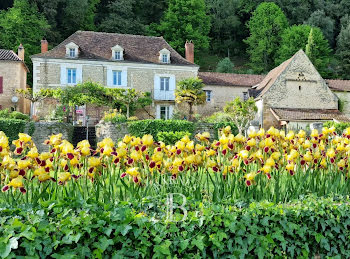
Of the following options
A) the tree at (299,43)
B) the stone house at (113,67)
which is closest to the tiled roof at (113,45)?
the stone house at (113,67)

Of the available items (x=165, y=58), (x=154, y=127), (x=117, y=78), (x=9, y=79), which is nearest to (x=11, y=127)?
(x=154, y=127)

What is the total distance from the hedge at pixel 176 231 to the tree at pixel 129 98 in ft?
68.8

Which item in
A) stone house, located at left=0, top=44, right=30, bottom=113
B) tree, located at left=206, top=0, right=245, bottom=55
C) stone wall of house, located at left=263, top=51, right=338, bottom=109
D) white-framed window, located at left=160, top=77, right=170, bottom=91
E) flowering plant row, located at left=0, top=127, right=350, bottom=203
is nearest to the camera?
flowering plant row, located at left=0, top=127, right=350, bottom=203

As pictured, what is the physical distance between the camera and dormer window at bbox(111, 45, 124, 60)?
26.8 metres

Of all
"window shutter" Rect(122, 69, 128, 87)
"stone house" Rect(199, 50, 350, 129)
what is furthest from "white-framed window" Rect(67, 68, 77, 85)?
"stone house" Rect(199, 50, 350, 129)

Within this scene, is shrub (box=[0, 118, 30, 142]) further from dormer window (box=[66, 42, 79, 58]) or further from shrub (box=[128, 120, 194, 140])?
dormer window (box=[66, 42, 79, 58])

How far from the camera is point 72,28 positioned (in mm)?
40750

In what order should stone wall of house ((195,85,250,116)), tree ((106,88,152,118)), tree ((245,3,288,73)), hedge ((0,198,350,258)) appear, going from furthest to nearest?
1. tree ((245,3,288,73))
2. stone wall of house ((195,85,250,116))
3. tree ((106,88,152,118))
4. hedge ((0,198,350,258))

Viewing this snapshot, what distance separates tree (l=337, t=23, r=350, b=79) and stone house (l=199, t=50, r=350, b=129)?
1468cm

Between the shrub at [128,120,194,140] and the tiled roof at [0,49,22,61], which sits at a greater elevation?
the tiled roof at [0,49,22,61]

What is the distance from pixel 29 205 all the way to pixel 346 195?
365 centimetres

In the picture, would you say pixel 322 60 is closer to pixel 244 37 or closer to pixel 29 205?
pixel 244 37

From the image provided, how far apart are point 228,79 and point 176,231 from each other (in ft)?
95.7

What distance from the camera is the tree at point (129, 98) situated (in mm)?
24109
